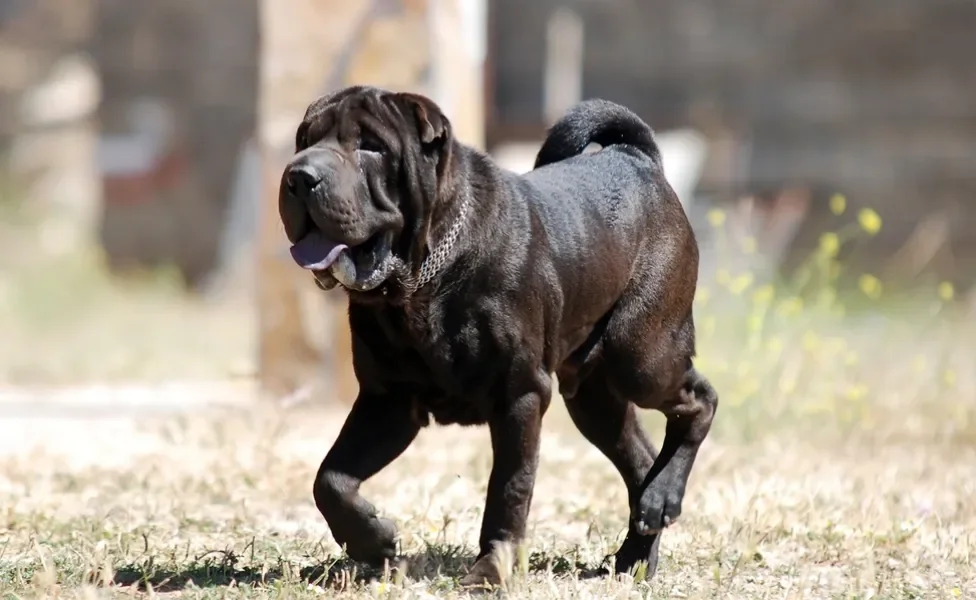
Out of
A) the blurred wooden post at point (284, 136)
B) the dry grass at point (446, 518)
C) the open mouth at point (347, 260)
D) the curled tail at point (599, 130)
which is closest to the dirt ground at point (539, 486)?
the dry grass at point (446, 518)

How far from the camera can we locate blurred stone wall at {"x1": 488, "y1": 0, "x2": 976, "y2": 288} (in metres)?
11.2

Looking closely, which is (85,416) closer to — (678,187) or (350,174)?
(350,174)

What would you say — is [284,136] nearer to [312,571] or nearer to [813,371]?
[813,371]

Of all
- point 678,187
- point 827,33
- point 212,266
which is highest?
point 827,33

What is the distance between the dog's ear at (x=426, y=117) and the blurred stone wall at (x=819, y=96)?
765cm

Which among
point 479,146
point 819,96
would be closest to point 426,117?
point 479,146

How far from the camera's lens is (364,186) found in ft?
11.9

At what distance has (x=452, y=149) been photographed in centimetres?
390

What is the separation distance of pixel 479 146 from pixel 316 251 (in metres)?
3.45

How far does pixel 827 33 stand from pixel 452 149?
803 centimetres

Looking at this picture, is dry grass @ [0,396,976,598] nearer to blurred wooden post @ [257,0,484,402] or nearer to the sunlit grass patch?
the sunlit grass patch

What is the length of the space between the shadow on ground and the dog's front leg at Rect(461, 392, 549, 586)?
7.1 inches

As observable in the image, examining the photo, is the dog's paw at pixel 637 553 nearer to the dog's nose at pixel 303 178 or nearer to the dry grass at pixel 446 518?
the dry grass at pixel 446 518

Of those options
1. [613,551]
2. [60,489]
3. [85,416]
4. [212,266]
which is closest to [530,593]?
[613,551]
